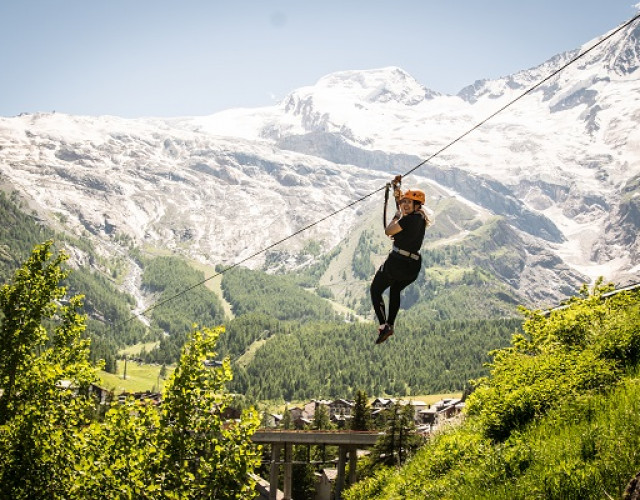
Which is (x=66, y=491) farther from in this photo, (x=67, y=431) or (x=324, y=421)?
(x=324, y=421)

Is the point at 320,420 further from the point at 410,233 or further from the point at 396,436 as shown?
the point at 410,233

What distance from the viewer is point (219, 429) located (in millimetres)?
15367

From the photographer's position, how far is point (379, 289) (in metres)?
14.1

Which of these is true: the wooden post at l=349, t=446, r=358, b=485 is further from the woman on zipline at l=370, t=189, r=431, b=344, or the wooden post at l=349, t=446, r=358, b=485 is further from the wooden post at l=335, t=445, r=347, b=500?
the woman on zipline at l=370, t=189, r=431, b=344

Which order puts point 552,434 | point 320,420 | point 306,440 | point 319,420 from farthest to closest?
point 320,420, point 319,420, point 306,440, point 552,434

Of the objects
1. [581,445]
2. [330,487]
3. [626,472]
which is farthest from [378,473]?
[330,487]

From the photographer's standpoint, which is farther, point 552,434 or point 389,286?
point 389,286

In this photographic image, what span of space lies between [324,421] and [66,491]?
9176 cm

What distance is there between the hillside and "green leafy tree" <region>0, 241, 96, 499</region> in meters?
9.35

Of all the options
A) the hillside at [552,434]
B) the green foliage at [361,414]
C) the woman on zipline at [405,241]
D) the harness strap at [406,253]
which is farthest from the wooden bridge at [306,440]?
the harness strap at [406,253]

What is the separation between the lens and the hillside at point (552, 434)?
807cm

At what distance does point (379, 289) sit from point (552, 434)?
5.14 m

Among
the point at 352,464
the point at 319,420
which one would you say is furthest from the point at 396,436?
the point at 319,420

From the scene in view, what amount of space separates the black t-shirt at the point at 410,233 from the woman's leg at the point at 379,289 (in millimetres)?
865
